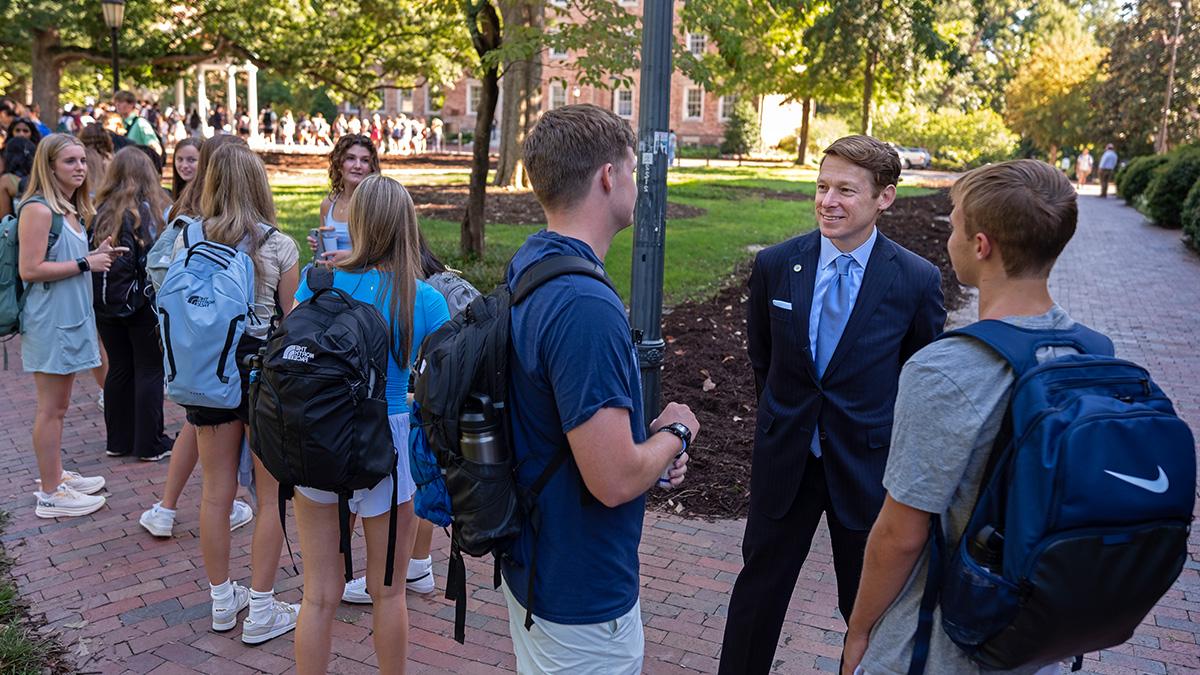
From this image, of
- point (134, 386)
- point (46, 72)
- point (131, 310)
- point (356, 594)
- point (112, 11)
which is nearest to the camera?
point (356, 594)

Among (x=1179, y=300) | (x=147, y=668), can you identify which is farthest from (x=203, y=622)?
(x=1179, y=300)

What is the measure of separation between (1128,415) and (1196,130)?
43.6 meters

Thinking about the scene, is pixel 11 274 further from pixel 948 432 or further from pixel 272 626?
pixel 948 432

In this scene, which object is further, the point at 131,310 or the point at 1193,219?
the point at 1193,219

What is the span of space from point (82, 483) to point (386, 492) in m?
3.35

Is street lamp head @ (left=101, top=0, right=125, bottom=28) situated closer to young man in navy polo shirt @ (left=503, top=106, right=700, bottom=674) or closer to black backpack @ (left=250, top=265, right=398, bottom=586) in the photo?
black backpack @ (left=250, top=265, right=398, bottom=586)

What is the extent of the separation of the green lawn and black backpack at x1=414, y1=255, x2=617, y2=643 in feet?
13.8

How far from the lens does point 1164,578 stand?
183 cm

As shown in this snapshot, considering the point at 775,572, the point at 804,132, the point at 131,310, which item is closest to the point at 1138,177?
the point at 804,132

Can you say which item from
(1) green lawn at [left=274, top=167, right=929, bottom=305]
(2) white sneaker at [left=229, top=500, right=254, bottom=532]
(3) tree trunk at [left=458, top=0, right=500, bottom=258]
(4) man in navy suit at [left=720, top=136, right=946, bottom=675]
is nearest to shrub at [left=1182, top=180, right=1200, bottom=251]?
(1) green lawn at [left=274, top=167, right=929, bottom=305]

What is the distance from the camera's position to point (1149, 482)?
176 cm

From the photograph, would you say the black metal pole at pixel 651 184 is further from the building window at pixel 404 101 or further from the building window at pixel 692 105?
the building window at pixel 404 101

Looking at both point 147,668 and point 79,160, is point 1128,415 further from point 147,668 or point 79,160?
point 79,160

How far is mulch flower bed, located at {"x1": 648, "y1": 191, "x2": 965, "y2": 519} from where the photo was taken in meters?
5.79
